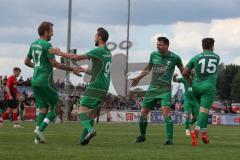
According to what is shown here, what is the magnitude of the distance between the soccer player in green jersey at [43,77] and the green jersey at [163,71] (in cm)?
251

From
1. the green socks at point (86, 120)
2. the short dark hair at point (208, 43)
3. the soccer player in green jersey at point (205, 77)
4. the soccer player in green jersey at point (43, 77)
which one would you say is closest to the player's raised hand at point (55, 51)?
the soccer player in green jersey at point (43, 77)

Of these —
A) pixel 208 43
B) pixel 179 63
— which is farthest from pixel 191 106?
pixel 208 43

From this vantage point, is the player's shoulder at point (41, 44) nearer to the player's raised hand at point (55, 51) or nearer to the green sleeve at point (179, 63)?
the player's raised hand at point (55, 51)

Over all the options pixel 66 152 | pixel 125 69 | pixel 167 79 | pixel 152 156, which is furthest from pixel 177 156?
pixel 125 69

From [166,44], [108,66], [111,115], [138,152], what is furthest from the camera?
[111,115]

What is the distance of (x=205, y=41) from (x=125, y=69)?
1939 inches

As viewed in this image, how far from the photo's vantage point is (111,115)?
4812cm

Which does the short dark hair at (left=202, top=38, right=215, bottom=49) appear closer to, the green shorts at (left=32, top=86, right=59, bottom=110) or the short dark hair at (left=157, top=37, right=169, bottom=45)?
the short dark hair at (left=157, top=37, right=169, bottom=45)

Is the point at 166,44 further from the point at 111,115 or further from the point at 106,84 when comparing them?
the point at 111,115

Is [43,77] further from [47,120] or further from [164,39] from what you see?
[164,39]

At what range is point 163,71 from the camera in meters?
15.6

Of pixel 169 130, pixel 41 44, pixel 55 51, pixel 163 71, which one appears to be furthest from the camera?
pixel 163 71

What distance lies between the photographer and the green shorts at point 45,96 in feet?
46.5

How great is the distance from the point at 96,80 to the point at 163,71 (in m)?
2.28
